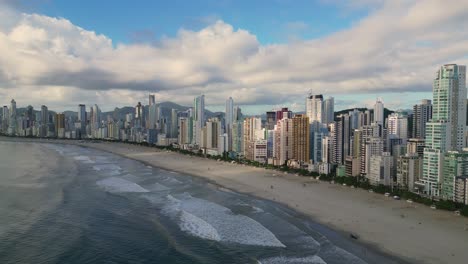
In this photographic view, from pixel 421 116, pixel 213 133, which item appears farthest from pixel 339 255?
pixel 213 133

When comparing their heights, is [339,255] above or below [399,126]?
below

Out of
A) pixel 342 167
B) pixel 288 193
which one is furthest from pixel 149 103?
pixel 288 193

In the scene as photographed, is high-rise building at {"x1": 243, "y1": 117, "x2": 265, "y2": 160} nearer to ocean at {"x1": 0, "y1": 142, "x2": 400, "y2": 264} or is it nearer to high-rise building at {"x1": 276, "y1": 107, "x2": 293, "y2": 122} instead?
high-rise building at {"x1": 276, "y1": 107, "x2": 293, "y2": 122}

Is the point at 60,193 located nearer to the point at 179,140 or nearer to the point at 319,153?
the point at 319,153

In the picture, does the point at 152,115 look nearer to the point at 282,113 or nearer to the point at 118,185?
the point at 282,113

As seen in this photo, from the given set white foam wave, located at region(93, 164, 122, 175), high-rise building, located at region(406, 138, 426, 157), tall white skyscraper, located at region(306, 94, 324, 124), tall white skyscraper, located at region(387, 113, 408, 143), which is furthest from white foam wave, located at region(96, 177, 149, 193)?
tall white skyscraper, located at region(306, 94, 324, 124)

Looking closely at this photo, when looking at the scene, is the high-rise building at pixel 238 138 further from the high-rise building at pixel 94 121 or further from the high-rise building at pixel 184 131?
the high-rise building at pixel 94 121

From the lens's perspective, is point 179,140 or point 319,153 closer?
point 319,153
